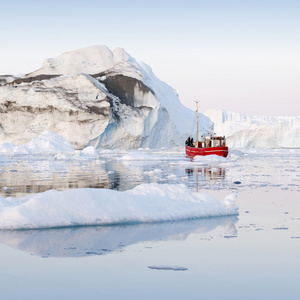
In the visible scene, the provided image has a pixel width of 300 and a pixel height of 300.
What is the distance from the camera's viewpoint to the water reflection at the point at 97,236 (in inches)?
201

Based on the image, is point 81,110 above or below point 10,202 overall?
above

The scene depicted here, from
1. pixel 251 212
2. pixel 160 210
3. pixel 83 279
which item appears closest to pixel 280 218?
pixel 251 212

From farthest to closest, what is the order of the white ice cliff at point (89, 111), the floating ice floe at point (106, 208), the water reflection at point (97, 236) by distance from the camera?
the white ice cliff at point (89, 111) < the floating ice floe at point (106, 208) < the water reflection at point (97, 236)

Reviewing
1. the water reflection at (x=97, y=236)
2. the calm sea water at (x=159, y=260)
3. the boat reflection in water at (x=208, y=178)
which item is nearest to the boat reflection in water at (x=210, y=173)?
the boat reflection in water at (x=208, y=178)

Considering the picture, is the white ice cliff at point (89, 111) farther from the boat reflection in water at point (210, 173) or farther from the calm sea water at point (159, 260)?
the calm sea water at point (159, 260)

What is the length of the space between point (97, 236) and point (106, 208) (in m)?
0.91

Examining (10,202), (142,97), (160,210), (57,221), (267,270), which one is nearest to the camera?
(267,270)

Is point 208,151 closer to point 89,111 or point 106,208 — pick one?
point 89,111

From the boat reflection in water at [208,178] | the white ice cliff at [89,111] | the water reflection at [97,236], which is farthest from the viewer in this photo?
the white ice cliff at [89,111]

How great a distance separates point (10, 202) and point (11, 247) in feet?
8.26

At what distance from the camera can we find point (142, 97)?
153 ft

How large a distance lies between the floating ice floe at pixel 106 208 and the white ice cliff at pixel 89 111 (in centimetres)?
3515

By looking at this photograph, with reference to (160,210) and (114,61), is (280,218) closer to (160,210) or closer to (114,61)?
(160,210)

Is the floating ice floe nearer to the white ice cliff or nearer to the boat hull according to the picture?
the boat hull
